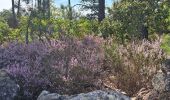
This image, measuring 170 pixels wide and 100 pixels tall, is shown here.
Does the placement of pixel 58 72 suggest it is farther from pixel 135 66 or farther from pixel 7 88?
pixel 135 66

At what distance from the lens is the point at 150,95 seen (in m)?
5.98

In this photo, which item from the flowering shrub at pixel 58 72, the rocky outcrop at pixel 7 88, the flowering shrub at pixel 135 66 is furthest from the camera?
the flowering shrub at pixel 135 66

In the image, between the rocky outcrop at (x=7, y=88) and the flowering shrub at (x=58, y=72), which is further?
the flowering shrub at (x=58, y=72)

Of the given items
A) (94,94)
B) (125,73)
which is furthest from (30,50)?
(94,94)

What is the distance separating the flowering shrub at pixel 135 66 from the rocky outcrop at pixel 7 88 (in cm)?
169

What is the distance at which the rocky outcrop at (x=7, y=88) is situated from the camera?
6070 mm

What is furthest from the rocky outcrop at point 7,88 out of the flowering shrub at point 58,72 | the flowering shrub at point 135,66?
the flowering shrub at point 135,66

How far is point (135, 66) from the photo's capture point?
6902 mm

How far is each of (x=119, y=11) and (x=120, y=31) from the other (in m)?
0.61

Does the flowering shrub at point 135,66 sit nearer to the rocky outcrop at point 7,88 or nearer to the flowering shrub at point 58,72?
the flowering shrub at point 58,72

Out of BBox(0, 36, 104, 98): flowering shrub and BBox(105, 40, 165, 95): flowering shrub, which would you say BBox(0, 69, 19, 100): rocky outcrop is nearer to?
BBox(0, 36, 104, 98): flowering shrub

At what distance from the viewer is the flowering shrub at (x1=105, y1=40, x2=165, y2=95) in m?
6.83

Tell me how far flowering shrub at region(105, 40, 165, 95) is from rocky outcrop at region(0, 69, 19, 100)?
1694mm

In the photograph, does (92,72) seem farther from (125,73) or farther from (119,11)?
(119,11)
